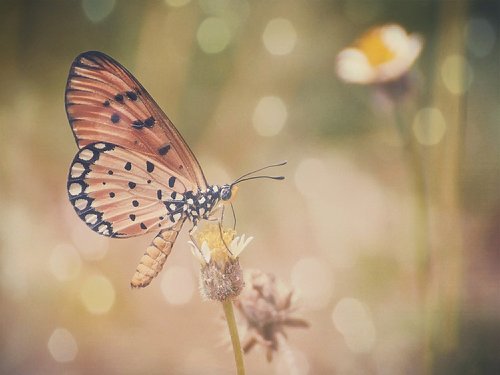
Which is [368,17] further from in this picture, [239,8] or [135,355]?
[135,355]

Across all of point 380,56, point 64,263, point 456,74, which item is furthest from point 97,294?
point 456,74

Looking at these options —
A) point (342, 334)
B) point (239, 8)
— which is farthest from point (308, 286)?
point (239, 8)

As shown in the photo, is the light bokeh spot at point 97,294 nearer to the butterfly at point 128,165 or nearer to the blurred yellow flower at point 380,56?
the butterfly at point 128,165

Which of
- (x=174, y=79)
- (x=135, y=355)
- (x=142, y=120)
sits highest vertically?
(x=174, y=79)

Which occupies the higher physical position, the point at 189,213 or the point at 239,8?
the point at 239,8

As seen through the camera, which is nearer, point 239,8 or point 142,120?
point 142,120

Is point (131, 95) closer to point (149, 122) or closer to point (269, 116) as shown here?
point (149, 122)
